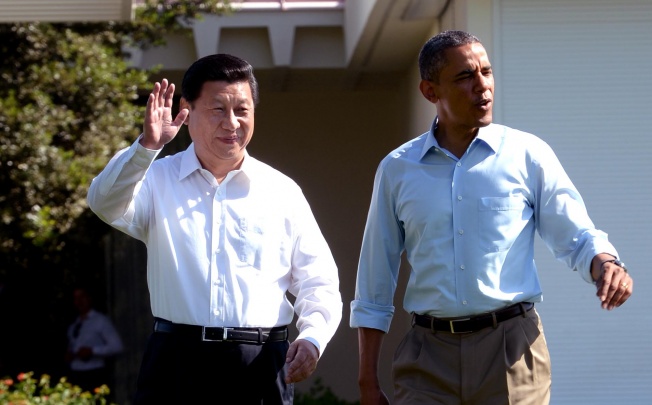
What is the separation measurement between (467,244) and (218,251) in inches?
34.7

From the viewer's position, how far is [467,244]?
13.1 feet

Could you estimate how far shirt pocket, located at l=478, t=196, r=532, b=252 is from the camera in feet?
13.0

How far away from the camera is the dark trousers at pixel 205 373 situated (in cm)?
405

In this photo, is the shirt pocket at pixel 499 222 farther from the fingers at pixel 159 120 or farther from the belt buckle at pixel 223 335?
the fingers at pixel 159 120

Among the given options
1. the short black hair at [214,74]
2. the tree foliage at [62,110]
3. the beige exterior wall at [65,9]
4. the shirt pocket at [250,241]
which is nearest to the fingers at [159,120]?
the short black hair at [214,74]

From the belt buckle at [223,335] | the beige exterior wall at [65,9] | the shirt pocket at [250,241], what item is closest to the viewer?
the belt buckle at [223,335]

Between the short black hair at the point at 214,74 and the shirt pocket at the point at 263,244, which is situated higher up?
the short black hair at the point at 214,74

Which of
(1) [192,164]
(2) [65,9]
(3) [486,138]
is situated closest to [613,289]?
(3) [486,138]

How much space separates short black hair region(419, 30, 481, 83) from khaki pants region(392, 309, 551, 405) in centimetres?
93

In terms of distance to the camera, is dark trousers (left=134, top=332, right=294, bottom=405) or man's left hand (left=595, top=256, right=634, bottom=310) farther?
dark trousers (left=134, top=332, right=294, bottom=405)

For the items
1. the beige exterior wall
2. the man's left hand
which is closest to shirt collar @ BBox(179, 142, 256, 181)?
the man's left hand

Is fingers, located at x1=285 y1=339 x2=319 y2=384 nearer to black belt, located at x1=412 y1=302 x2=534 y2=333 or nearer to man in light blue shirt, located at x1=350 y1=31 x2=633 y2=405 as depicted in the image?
man in light blue shirt, located at x1=350 y1=31 x2=633 y2=405

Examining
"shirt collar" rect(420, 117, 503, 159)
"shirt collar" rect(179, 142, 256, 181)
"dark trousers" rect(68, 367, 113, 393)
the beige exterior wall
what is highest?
the beige exterior wall

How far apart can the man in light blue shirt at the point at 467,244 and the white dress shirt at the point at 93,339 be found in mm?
8503
